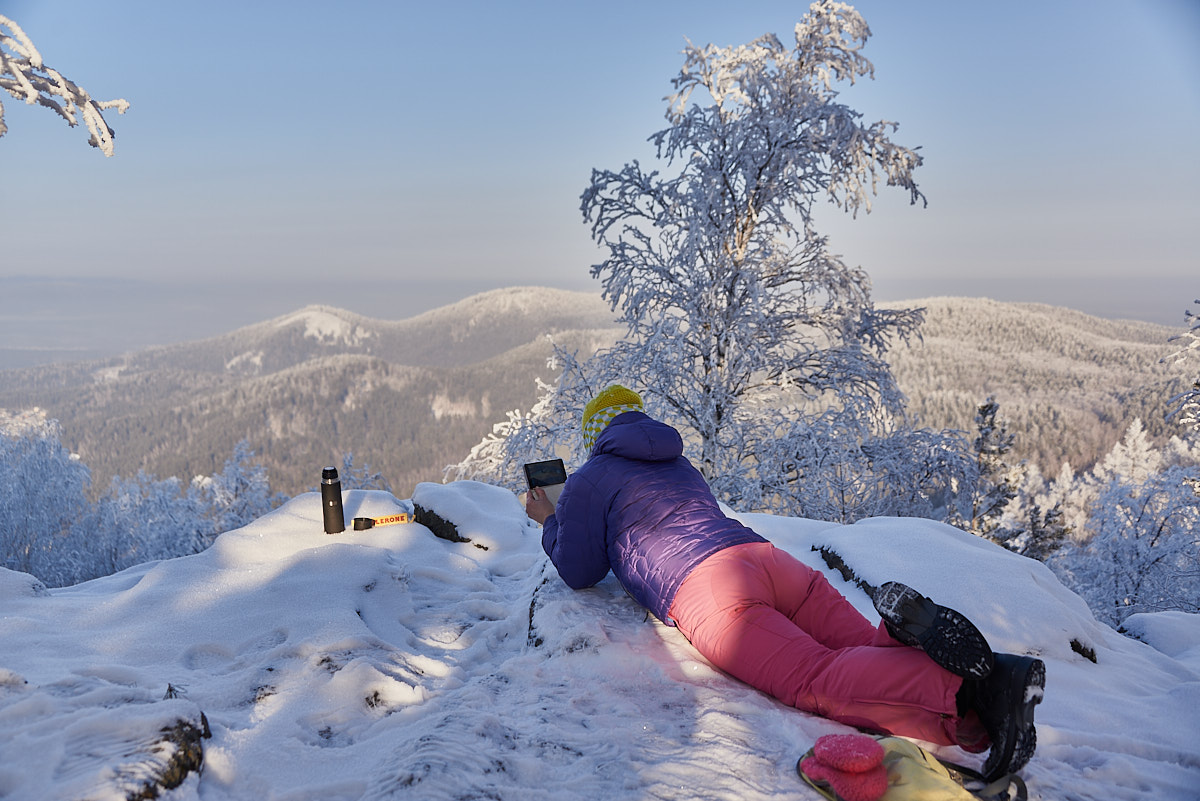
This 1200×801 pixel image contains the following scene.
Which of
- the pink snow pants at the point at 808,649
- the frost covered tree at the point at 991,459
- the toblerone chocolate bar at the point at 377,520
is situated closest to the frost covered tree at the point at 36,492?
the toblerone chocolate bar at the point at 377,520

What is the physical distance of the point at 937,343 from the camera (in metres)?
102

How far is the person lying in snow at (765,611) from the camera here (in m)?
1.80

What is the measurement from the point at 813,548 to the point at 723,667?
208 cm

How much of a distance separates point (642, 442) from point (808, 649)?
1.17 m

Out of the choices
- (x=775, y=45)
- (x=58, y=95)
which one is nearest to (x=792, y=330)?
(x=775, y=45)

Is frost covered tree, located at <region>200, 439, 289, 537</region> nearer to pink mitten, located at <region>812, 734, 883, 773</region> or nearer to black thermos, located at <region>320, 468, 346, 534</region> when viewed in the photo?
black thermos, located at <region>320, 468, 346, 534</region>

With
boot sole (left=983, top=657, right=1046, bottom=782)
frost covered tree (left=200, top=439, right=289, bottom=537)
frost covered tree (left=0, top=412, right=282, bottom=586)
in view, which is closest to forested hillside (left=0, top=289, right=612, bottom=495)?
frost covered tree (left=200, top=439, right=289, bottom=537)

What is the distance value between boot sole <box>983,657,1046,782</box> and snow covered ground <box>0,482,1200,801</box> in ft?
0.66

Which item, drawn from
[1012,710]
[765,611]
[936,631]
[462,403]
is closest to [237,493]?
[765,611]

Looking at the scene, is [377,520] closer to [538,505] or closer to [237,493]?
[538,505]

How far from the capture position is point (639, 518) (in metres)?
2.80

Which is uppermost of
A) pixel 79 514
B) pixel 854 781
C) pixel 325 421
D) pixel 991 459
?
pixel 854 781

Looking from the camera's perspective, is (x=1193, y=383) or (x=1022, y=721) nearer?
(x=1022, y=721)

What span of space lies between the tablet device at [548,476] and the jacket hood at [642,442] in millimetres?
749
